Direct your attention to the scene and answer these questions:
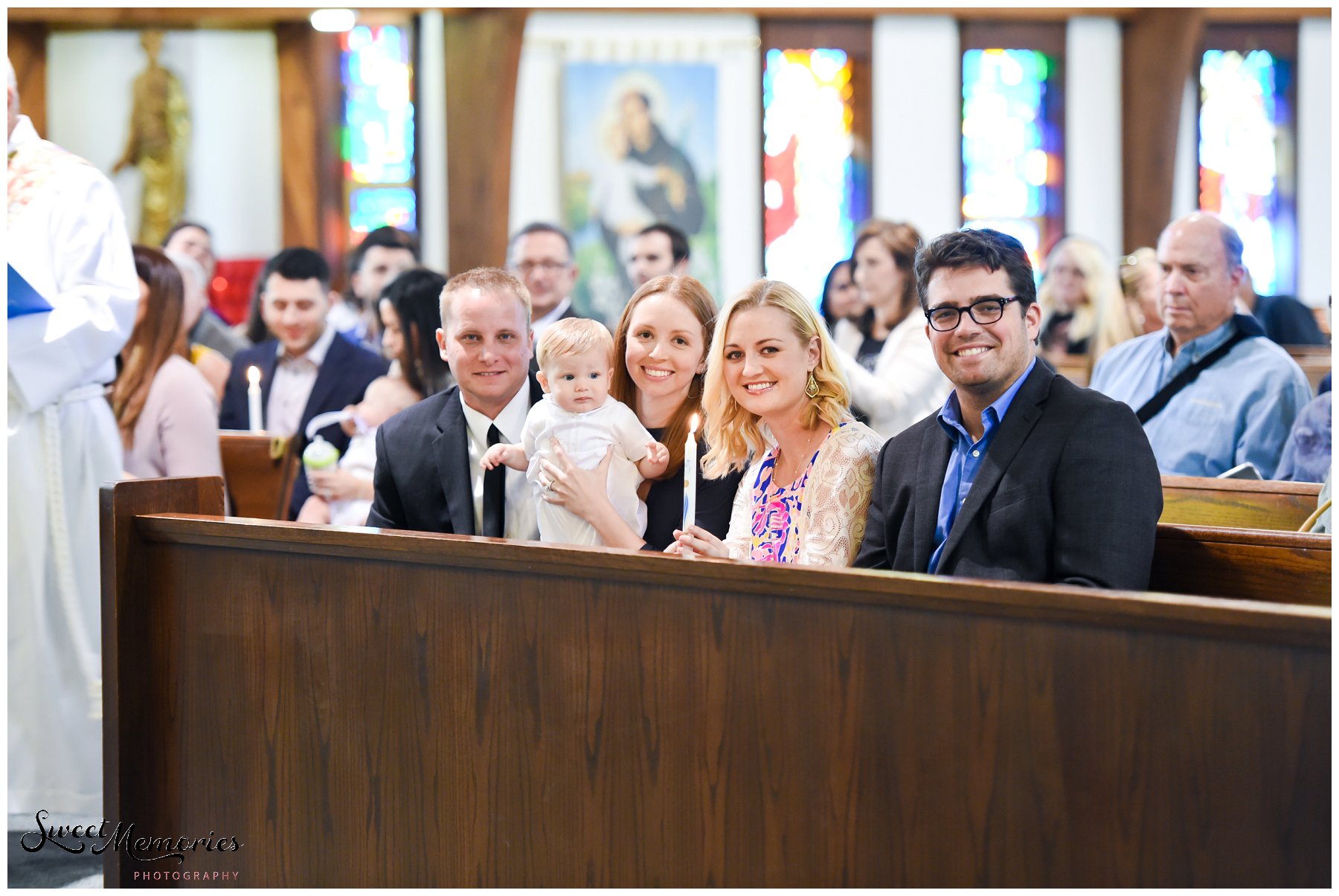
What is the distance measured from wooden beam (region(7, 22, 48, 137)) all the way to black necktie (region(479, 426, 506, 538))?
8024mm

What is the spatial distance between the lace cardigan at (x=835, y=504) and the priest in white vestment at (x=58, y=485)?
1942 mm

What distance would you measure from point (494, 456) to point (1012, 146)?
916 centimetres

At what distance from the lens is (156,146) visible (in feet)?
31.1

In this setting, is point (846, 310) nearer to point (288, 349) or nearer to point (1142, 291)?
point (1142, 291)

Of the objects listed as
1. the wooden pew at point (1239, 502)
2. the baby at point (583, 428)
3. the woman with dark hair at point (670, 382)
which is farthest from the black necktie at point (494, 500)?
the wooden pew at point (1239, 502)

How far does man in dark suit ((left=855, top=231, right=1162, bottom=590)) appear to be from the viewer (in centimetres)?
217

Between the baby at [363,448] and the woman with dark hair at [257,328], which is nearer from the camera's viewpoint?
the baby at [363,448]

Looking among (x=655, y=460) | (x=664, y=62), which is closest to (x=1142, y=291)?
(x=655, y=460)

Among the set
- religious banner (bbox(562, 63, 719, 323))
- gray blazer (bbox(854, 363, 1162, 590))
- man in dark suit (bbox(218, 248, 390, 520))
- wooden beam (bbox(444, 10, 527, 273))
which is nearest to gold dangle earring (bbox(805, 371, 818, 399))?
gray blazer (bbox(854, 363, 1162, 590))

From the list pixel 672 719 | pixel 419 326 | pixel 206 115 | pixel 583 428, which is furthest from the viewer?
pixel 206 115

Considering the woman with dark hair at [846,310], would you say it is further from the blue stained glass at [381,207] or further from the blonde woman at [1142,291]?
the blue stained glass at [381,207]

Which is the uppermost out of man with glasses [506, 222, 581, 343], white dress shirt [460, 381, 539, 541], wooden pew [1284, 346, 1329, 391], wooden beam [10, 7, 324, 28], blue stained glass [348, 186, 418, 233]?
wooden beam [10, 7, 324, 28]

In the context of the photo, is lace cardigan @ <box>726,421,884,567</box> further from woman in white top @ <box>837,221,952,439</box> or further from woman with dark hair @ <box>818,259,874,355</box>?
woman with dark hair @ <box>818,259,874,355</box>

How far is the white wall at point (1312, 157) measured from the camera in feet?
35.6
